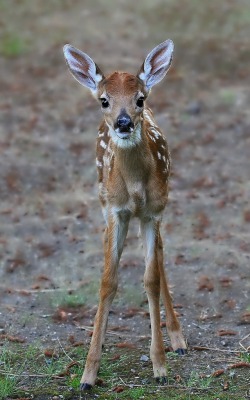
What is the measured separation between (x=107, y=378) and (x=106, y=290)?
0.67 metres

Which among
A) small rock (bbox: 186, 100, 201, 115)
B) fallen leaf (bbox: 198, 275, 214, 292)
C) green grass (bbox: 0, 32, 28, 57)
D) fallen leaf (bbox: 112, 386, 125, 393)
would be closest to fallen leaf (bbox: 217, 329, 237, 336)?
fallen leaf (bbox: 198, 275, 214, 292)

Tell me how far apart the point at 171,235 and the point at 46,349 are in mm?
3211

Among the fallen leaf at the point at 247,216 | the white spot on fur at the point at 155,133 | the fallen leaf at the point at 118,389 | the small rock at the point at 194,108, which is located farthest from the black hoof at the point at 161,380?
the small rock at the point at 194,108

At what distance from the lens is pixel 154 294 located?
22.5ft

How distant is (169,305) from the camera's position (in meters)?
7.59

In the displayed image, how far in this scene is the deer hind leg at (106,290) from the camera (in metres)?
6.75

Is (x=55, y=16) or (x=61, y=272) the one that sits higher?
(x=55, y=16)

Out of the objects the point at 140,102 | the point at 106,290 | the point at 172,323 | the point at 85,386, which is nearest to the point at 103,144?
the point at 140,102

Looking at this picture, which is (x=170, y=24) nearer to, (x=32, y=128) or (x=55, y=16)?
(x=55, y=16)

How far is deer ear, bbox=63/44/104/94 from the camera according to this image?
278 inches

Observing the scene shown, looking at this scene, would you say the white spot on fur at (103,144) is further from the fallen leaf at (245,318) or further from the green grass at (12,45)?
the green grass at (12,45)

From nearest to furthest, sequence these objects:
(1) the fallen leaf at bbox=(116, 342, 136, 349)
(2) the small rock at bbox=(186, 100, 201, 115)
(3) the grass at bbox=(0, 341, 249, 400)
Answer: (3) the grass at bbox=(0, 341, 249, 400), (1) the fallen leaf at bbox=(116, 342, 136, 349), (2) the small rock at bbox=(186, 100, 201, 115)

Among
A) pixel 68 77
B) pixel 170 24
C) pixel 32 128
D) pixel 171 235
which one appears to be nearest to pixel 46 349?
pixel 171 235

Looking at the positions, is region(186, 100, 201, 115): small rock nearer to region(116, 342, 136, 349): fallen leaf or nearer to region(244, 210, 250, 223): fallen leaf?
region(244, 210, 250, 223): fallen leaf
